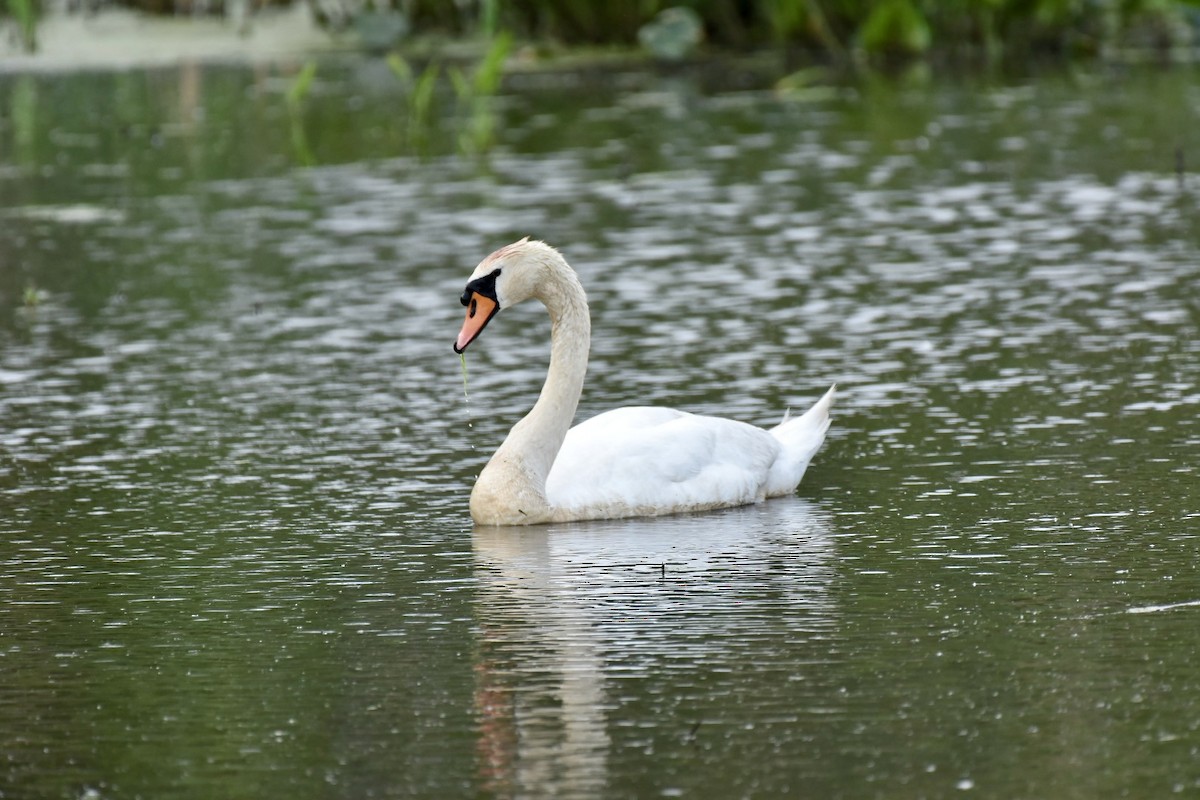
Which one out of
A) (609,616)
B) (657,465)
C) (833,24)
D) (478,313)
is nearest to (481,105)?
(833,24)

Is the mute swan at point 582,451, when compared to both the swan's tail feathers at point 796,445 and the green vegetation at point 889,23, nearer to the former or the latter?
the swan's tail feathers at point 796,445

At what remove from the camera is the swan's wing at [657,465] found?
27.7 feet

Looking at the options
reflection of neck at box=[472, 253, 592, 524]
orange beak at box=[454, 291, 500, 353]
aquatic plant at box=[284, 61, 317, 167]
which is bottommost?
aquatic plant at box=[284, 61, 317, 167]

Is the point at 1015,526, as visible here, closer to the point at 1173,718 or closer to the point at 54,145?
the point at 1173,718

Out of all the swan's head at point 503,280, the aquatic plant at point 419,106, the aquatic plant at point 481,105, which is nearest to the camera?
the swan's head at point 503,280

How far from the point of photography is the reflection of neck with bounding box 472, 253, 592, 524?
8344mm

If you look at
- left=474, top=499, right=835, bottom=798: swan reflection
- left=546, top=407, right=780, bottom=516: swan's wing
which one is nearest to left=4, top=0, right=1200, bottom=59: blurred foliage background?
left=546, top=407, right=780, bottom=516: swan's wing

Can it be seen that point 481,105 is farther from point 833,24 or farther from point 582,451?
point 582,451

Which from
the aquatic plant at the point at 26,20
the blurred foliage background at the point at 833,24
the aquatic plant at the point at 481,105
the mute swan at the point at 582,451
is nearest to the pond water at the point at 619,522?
the mute swan at the point at 582,451

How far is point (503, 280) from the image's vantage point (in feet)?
28.1

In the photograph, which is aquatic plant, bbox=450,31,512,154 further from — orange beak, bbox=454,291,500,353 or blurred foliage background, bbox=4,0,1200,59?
orange beak, bbox=454,291,500,353

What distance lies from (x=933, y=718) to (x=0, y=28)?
3044 centimetres

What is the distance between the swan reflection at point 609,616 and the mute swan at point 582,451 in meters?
0.08

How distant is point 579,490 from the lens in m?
8.42
